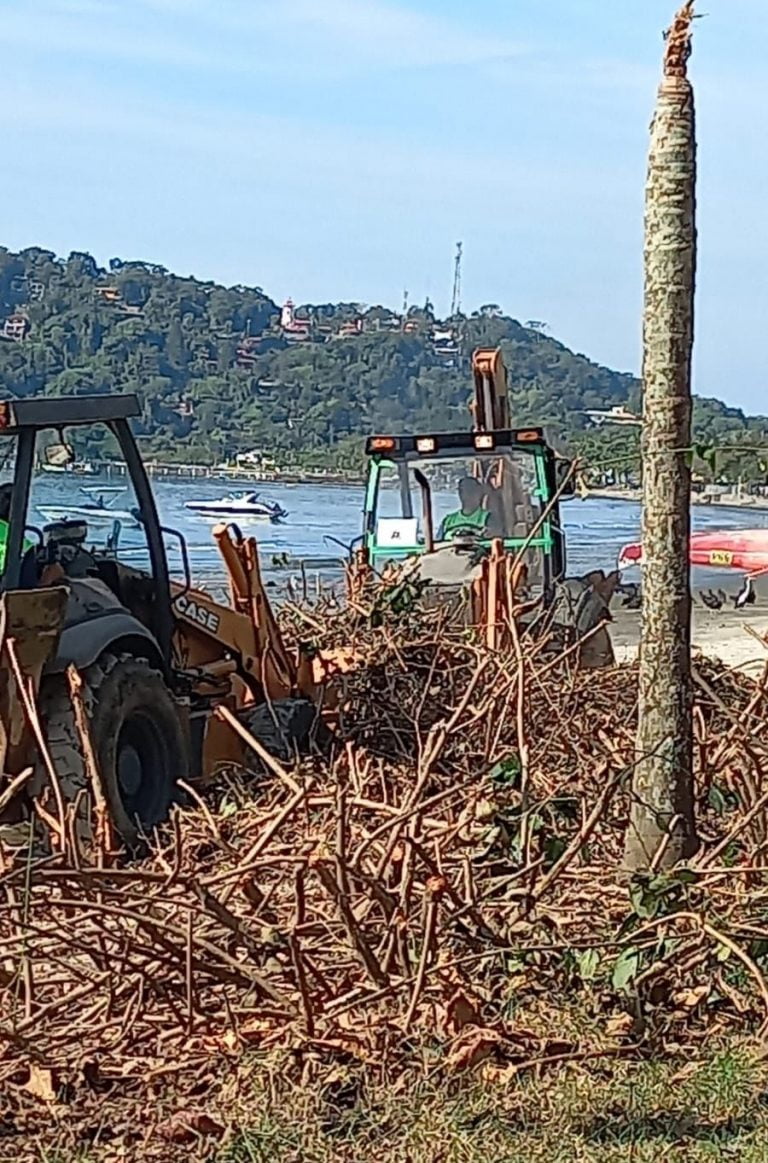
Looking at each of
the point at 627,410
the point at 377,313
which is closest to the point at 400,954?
the point at 627,410

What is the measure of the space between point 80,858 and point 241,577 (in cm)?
589

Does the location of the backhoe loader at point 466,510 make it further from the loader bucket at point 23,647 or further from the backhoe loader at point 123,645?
the loader bucket at point 23,647

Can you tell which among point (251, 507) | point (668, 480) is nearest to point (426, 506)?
point (668, 480)

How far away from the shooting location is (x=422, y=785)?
5.78 meters

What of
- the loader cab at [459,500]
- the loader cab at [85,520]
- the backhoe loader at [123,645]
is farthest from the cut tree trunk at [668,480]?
the loader cab at [459,500]

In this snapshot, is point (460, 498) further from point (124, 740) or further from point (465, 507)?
point (124, 740)

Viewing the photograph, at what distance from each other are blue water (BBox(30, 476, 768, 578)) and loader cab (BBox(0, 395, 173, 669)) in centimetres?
2

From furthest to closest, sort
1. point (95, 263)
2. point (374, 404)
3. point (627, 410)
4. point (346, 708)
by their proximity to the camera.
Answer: point (374, 404), point (95, 263), point (346, 708), point (627, 410)

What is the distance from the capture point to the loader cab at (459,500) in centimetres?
1424

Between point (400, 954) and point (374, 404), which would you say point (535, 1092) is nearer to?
point (400, 954)

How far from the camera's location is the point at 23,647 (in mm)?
8133

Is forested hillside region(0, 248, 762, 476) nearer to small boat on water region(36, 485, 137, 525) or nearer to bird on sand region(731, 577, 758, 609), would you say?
bird on sand region(731, 577, 758, 609)

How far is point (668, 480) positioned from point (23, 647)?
10.4ft

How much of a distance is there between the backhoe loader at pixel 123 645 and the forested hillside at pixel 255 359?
441cm
